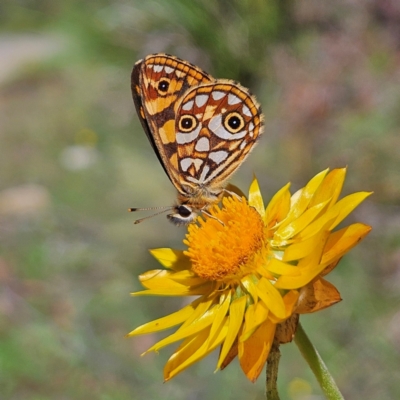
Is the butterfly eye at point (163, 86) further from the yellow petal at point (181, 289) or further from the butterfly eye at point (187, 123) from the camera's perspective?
the yellow petal at point (181, 289)

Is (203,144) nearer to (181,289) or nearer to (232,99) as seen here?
(232,99)

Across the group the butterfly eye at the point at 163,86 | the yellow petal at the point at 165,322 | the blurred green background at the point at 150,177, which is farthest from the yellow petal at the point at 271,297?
the blurred green background at the point at 150,177

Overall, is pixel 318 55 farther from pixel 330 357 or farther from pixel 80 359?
pixel 80 359

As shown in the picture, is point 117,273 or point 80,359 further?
point 117,273

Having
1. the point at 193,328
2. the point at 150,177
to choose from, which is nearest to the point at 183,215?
the point at 193,328

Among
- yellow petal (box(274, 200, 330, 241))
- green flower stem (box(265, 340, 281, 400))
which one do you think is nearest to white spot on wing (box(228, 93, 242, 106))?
yellow petal (box(274, 200, 330, 241))

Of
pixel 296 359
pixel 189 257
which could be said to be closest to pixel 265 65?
pixel 296 359
